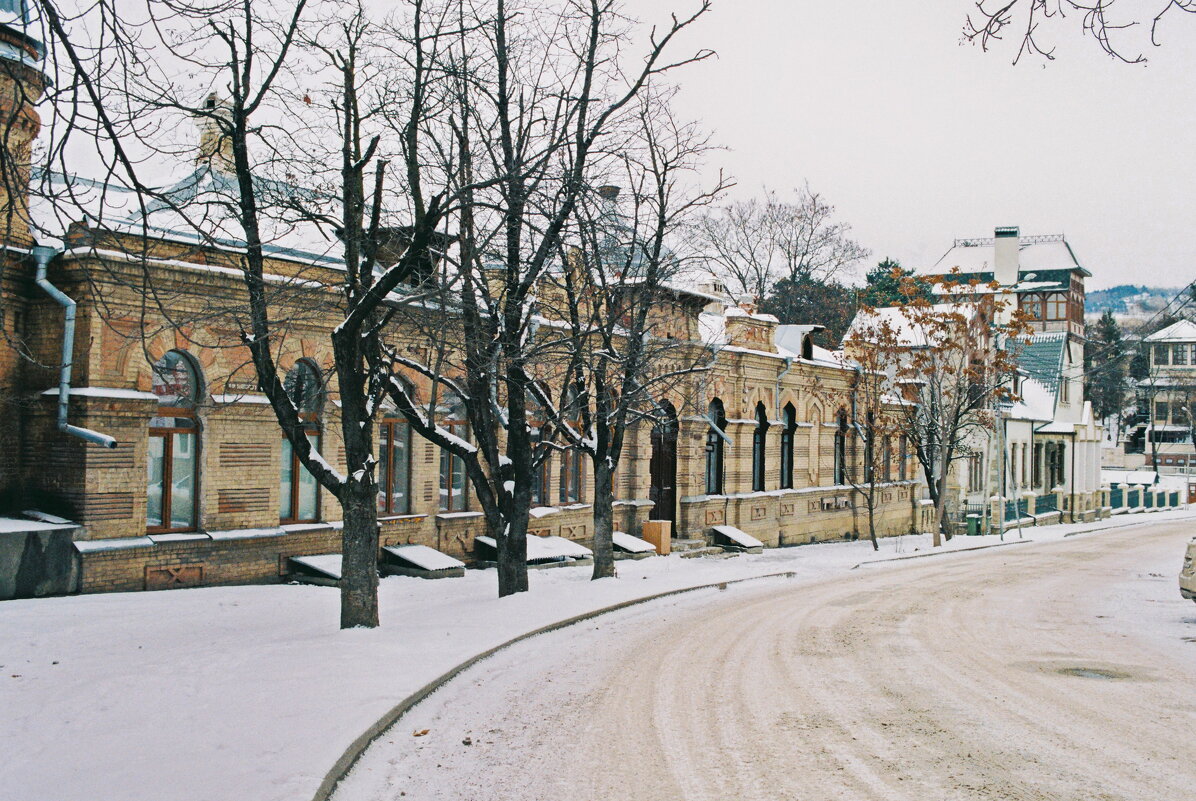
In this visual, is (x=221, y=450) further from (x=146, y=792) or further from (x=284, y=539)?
Answer: (x=146, y=792)

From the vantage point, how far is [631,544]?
25156 mm

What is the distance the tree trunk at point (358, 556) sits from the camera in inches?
513

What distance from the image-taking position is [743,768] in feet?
25.9

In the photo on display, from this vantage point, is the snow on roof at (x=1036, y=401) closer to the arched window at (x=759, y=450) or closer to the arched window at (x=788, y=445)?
the arched window at (x=788, y=445)

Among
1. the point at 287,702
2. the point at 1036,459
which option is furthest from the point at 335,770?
the point at 1036,459

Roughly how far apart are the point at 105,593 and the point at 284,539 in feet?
10.9

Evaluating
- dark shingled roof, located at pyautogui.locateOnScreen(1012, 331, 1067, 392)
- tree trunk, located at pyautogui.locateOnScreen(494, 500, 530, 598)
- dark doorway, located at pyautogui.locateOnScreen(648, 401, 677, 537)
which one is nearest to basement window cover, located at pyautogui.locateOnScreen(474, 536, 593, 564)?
tree trunk, located at pyautogui.locateOnScreen(494, 500, 530, 598)

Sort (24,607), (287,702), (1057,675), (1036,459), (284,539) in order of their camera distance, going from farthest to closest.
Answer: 1. (1036,459)
2. (284,539)
3. (24,607)
4. (1057,675)
5. (287,702)

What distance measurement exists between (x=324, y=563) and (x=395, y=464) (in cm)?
339

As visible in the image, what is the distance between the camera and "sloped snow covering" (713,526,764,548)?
29.0 m

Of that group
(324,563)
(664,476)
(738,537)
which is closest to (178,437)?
(324,563)

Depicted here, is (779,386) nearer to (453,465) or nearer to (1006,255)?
(453,465)

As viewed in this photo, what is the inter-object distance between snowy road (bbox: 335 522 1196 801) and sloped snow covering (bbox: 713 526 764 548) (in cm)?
1158

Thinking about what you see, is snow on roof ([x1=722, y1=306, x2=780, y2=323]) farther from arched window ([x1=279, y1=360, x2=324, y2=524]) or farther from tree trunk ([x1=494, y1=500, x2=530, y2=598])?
tree trunk ([x1=494, y1=500, x2=530, y2=598])
